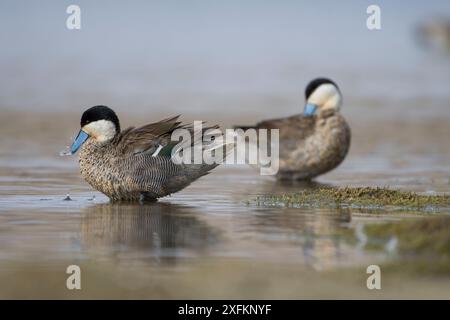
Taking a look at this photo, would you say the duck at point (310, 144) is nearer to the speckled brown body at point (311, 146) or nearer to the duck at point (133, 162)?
the speckled brown body at point (311, 146)

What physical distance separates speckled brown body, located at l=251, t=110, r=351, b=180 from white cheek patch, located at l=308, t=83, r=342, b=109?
0.46 m

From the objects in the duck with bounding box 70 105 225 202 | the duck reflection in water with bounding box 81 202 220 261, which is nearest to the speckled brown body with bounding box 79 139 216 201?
the duck with bounding box 70 105 225 202

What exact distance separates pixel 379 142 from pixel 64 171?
617 cm

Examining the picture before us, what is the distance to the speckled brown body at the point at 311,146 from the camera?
1336 centimetres

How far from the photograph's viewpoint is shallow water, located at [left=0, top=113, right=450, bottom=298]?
22.4ft

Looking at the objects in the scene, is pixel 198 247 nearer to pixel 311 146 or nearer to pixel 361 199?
pixel 361 199

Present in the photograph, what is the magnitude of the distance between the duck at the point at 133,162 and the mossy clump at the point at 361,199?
0.92 m

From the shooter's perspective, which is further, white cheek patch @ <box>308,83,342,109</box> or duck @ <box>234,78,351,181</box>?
white cheek patch @ <box>308,83,342,109</box>

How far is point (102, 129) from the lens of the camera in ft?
36.1

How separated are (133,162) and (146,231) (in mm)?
1936

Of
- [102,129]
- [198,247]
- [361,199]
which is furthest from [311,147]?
[198,247]

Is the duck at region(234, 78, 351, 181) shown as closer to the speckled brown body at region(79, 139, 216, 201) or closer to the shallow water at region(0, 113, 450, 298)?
the shallow water at region(0, 113, 450, 298)

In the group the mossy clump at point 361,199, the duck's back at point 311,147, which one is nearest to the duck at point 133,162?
the mossy clump at point 361,199

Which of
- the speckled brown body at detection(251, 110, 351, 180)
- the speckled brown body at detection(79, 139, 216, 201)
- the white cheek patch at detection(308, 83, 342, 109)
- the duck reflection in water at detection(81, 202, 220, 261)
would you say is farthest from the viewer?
the white cheek patch at detection(308, 83, 342, 109)
